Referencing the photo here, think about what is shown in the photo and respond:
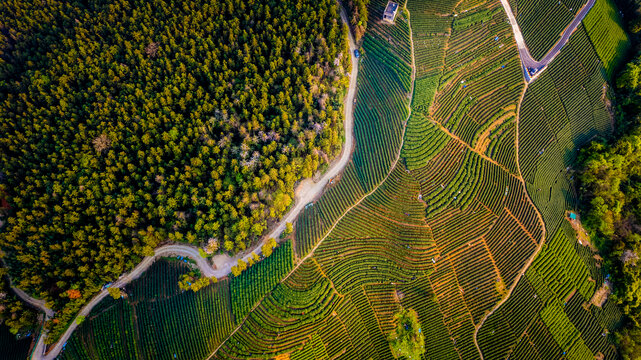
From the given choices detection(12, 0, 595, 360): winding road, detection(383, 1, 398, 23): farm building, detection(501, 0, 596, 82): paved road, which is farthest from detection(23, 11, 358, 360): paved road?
detection(501, 0, 596, 82): paved road

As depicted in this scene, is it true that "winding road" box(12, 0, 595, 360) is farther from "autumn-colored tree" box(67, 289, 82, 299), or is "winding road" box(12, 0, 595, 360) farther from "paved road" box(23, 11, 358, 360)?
"autumn-colored tree" box(67, 289, 82, 299)

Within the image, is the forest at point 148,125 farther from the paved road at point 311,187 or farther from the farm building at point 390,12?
the farm building at point 390,12

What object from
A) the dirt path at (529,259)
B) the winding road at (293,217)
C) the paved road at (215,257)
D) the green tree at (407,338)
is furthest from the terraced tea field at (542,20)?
the green tree at (407,338)

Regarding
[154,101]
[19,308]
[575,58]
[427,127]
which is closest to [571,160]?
[575,58]

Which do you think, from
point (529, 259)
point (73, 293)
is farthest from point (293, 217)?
point (529, 259)

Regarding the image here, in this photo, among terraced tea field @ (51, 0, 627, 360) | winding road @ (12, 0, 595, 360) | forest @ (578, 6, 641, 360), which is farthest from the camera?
forest @ (578, 6, 641, 360)

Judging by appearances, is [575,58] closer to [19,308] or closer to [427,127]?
[427,127]
